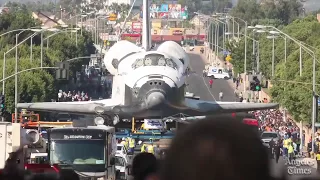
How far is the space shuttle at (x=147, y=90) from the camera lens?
39594mm

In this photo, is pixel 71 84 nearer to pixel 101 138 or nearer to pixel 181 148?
pixel 101 138

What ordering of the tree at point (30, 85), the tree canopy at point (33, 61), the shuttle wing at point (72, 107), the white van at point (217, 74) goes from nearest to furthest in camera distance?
the shuttle wing at point (72, 107)
the tree at point (30, 85)
the tree canopy at point (33, 61)
the white van at point (217, 74)

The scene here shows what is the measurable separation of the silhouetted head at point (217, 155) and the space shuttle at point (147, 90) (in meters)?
35.8

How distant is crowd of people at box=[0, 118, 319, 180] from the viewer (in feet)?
9.80

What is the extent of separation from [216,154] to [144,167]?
3382 millimetres

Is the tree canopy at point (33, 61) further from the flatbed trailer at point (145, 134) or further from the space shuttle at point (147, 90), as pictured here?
the flatbed trailer at point (145, 134)

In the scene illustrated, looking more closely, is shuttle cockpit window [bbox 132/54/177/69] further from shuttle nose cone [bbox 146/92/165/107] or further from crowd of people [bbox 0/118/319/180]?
crowd of people [bbox 0/118/319/180]

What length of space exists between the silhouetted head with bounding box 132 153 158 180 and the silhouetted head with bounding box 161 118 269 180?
2.71m

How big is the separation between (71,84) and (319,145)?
212 ft

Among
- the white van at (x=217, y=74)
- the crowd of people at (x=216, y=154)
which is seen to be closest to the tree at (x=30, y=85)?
the white van at (x=217, y=74)

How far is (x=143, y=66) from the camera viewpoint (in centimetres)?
4059

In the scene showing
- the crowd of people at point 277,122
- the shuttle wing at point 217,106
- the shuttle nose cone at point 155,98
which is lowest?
the crowd of people at point 277,122

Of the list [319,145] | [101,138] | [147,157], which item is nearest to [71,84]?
[319,145]

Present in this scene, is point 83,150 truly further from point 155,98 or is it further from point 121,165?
point 155,98
